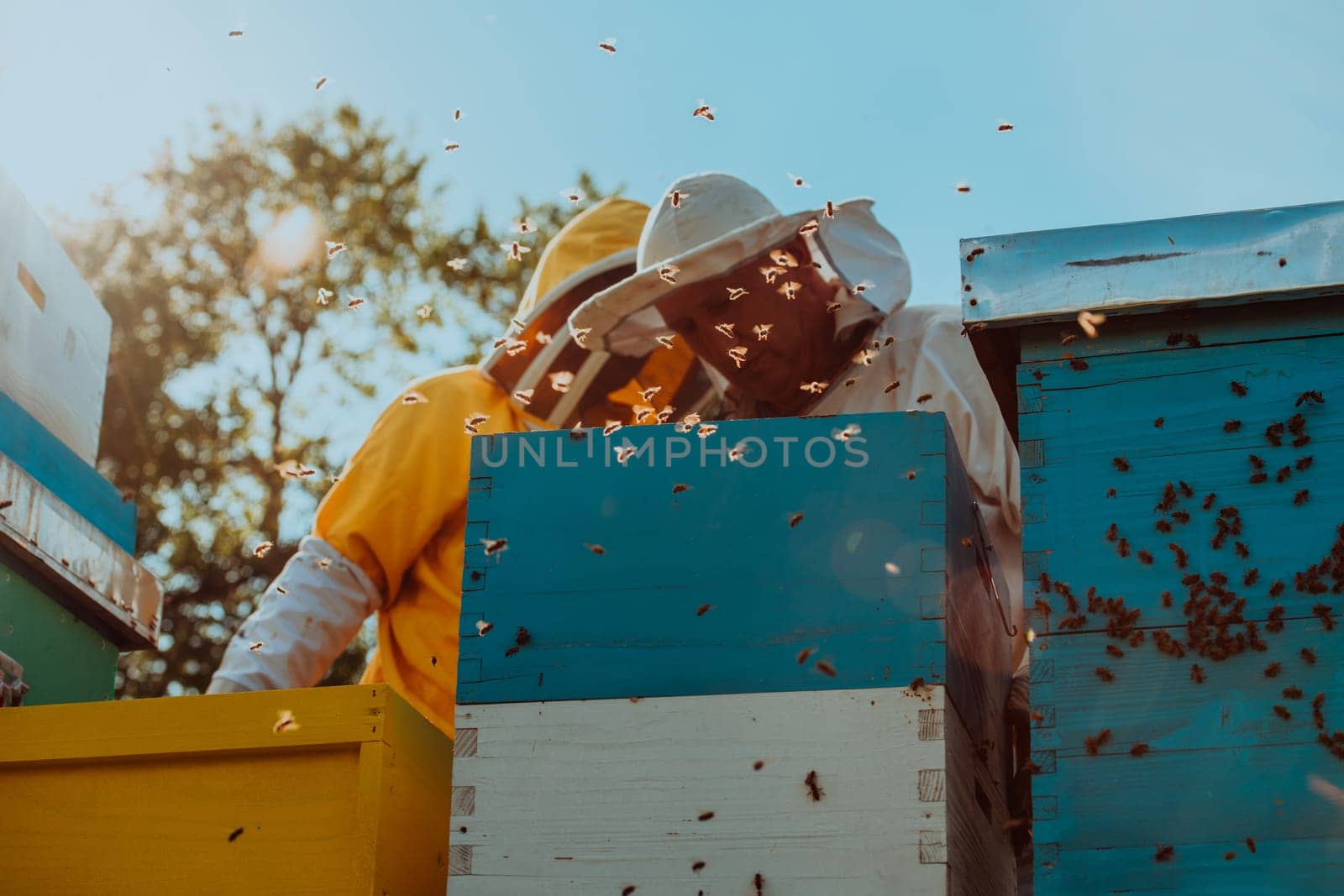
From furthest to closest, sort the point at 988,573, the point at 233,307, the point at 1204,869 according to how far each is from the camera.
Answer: the point at 233,307, the point at 988,573, the point at 1204,869

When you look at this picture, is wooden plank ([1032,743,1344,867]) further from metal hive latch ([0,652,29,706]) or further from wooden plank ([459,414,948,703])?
metal hive latch ([0,652,29,706])

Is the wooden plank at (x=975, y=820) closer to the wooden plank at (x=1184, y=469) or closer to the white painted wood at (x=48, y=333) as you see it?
the wooden plank at (x=1184, y=469)

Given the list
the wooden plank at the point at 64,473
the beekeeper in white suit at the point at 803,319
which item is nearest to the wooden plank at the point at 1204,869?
the beekeeper in white suit at the point at 803,319

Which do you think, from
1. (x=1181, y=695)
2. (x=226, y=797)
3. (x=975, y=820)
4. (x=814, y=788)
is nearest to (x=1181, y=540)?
(x=1181, y=695)

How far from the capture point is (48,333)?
457 cm

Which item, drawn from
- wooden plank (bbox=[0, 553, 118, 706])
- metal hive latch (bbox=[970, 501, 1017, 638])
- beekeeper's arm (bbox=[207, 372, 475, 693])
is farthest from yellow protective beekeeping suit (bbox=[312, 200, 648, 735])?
metal hive latch (bbox=[970, 501, 1017, 638])

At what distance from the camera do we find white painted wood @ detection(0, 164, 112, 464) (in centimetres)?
434

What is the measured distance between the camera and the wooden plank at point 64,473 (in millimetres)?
4191

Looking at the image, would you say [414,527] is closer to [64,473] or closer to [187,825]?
[64,473]

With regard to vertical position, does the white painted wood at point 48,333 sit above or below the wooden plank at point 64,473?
above

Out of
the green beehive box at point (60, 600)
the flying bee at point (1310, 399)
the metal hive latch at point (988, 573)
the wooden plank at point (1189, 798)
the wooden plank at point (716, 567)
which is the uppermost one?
the green beehive box at point (60, 600)

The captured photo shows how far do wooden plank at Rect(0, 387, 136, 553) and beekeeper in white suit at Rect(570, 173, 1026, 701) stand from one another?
4.34 feet

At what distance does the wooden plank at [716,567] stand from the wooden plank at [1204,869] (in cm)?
36

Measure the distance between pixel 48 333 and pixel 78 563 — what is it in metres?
0.66
